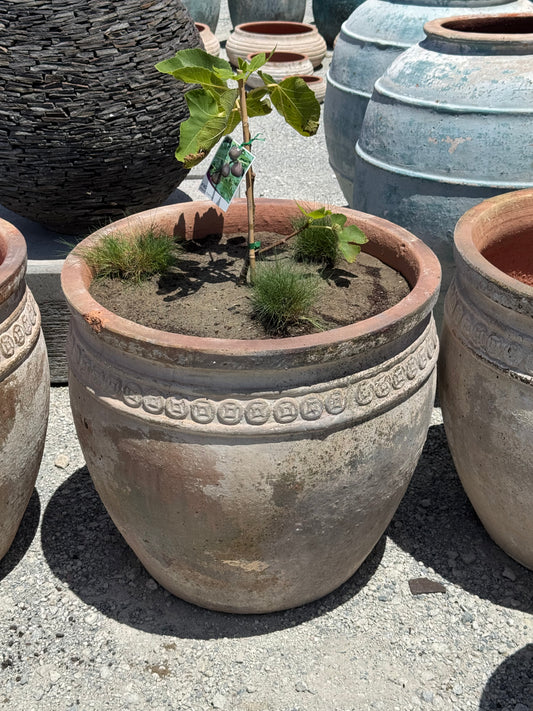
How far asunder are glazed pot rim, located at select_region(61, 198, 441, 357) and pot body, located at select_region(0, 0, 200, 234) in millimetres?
530

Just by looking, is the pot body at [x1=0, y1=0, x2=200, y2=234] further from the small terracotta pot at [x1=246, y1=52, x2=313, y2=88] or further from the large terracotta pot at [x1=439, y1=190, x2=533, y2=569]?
the small terracotta pot at [x1=246, y1=52, x2=313, y2=88]

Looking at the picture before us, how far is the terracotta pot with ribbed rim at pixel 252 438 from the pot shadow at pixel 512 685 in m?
0.45

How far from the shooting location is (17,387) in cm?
205

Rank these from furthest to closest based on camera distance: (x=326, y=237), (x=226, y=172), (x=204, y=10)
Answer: (x=204, y=10), (x=326, y=237), (x=226, y=172)

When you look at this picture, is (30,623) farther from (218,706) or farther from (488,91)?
(488,91)

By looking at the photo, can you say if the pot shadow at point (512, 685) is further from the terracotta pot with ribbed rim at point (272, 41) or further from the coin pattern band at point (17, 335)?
the terracotta pot with ribbed rim at point (272, 41)

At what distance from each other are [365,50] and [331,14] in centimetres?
560

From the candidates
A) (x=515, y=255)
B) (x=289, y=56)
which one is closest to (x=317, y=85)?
(x=289, y=56)

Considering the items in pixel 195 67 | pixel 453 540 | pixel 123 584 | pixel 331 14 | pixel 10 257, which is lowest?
pixel 331 14

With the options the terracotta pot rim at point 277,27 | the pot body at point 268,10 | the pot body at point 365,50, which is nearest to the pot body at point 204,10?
the pot body at point 268,10

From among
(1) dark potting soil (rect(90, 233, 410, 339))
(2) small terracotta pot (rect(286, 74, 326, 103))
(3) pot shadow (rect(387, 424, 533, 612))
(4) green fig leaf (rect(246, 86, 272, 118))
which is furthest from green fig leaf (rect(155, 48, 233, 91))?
(2) small terracotta pot (rect(286, 74, 326, 103))

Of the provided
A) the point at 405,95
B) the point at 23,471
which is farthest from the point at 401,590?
the point at 405,95

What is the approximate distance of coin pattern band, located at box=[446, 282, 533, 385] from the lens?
1.89 meters

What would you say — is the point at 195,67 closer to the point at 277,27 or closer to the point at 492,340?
the point at 492,340
